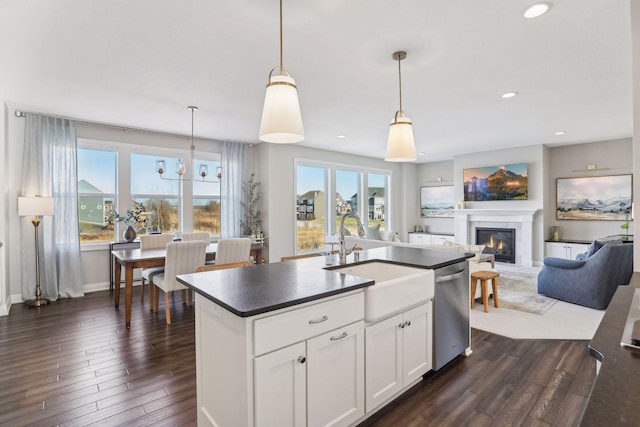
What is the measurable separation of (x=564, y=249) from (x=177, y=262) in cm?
708

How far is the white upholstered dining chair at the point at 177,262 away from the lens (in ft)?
11.3

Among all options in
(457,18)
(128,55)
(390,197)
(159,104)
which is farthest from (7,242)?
(390,197)

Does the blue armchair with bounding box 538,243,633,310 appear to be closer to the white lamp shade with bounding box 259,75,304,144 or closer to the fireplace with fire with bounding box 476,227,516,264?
the fireplace with fire with bounding box 476,227,516,264

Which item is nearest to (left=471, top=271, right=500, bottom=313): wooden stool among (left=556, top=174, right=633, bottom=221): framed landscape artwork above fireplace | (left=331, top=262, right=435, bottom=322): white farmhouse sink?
(left=331, top=262, right=435, bottom=322): white farmhouse sink

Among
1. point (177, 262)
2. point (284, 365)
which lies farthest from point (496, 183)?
point (284, 365)

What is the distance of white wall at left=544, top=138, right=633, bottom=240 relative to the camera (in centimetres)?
608

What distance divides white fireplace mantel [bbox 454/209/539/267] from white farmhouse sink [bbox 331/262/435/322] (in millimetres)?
5458

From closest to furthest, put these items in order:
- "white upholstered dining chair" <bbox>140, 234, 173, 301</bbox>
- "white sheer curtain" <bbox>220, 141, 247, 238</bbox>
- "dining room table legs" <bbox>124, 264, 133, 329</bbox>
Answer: "dining room table legs" <bbox>124, 264, 133, 329</bbox>
"white upholstered dining chair" <bbox>140, 234, 173, 301</bbox>
"white sheer curtain" <bbox>220, 141, 247, 238</bbox>

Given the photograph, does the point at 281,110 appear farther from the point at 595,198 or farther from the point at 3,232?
the point at 595,198

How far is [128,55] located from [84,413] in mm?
2705

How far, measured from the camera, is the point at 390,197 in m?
8.70

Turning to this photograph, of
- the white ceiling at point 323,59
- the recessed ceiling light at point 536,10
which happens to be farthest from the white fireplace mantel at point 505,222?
the recessed ceiling light at point 536,10

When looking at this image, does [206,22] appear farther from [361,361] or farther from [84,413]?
[84,413]

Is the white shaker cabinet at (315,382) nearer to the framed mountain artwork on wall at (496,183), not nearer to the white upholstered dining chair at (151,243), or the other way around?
the white upholstered dining chair at (151,243)
